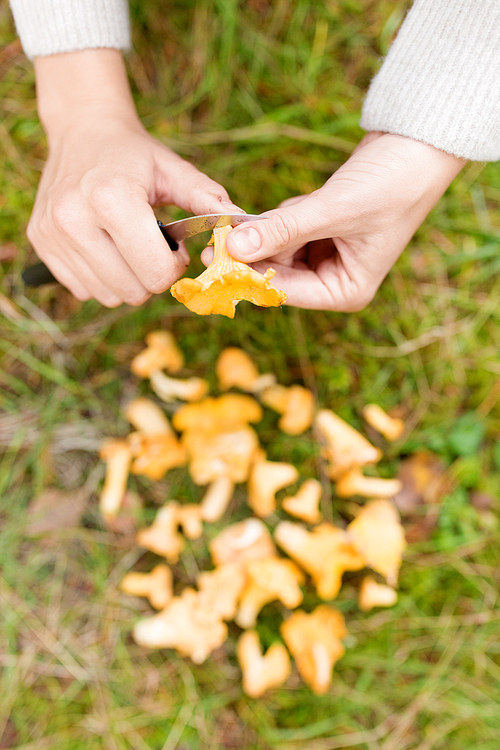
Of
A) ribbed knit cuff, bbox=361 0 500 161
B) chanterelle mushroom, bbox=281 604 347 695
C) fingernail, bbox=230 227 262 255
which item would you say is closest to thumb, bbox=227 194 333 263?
fingernail, bbox=230 227 262 255

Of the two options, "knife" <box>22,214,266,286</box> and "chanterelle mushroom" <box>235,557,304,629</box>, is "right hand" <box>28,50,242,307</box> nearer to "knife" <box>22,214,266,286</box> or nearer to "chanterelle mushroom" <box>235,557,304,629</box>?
"knife" <box>22,214,266,286</box>

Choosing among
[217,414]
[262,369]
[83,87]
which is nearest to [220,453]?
[217,414]

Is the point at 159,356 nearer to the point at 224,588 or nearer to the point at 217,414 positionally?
the point at 217,414

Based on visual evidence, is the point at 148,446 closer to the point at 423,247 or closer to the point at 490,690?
the point at 423,247

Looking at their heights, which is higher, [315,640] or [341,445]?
[341,445]

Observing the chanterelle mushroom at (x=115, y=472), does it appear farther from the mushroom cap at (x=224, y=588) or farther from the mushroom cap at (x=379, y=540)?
the mushroom cap at (x=379, y=540)

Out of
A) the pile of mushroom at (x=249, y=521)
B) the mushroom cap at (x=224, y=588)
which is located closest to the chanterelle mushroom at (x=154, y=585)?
the pile of mushroom at (x=249, y=521)

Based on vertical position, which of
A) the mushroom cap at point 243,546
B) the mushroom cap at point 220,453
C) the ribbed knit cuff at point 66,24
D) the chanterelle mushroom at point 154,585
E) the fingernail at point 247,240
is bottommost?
the chanterelle mushroom at point 154,585
